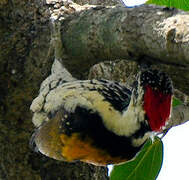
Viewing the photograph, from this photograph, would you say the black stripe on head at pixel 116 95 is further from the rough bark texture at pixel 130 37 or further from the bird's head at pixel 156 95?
the bird's head at pixel 156 95

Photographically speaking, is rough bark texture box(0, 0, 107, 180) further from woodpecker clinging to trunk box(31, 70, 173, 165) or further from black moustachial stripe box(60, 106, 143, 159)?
black moustachial stripe box(60, 106, 143, 159)

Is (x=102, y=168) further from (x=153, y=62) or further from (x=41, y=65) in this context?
(x=153, y=62)

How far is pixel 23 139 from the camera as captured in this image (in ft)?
11.8

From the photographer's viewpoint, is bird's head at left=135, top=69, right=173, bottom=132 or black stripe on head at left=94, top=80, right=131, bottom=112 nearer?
bird's head at left=135, top=69, right=173, bottom=132

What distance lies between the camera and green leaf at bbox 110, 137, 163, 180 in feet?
11.7

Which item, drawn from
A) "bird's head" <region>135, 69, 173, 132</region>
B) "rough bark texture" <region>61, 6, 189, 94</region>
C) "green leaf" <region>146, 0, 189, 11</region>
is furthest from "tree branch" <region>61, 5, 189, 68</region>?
"green leaf" <region>146, 0, 189, 11</region>

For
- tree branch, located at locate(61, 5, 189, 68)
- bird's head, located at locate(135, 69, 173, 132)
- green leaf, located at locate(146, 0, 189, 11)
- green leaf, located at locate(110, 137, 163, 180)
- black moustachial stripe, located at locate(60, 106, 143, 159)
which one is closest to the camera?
tree branch, located at locate(61, 5, 189, 68)

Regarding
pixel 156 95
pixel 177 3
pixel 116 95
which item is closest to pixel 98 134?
pixel 116 95

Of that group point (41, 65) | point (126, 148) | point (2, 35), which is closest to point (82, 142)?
point (126, 148)

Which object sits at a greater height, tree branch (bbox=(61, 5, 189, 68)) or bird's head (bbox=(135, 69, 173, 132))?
tree branch (bbox=(61, 5, 189, 68))

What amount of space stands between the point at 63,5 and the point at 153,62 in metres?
1.00

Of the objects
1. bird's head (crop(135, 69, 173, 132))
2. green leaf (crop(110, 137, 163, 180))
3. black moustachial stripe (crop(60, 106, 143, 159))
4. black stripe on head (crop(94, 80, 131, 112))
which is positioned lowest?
green leaf (crop(110, 137, 163, 180))

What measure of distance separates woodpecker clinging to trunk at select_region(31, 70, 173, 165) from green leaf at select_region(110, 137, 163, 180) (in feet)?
1.71

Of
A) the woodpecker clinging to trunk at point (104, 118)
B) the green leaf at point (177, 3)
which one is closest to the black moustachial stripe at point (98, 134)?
the woodpecker clinging to trunk at point (104, 118)
